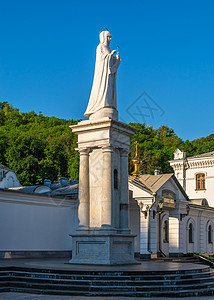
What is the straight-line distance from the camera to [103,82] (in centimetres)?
1706

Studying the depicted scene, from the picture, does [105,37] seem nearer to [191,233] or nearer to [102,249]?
[102,249]

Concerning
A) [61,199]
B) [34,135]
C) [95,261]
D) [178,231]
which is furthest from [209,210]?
[34,135]

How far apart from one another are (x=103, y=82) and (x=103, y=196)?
16.0 feet

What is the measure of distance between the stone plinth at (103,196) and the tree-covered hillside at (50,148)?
29.7 metres

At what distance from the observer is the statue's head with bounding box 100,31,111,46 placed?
17.5 metres

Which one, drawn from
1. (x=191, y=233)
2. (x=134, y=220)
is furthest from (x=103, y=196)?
(x=191, y=233)

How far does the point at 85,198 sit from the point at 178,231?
38.5 ft

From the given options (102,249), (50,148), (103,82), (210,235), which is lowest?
(210,235)

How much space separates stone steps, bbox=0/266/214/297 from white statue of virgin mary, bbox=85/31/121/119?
7315mm

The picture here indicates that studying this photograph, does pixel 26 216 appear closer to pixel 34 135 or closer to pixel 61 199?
pixel 61 199

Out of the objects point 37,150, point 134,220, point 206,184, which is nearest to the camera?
point 134,220

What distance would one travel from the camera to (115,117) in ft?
56.2

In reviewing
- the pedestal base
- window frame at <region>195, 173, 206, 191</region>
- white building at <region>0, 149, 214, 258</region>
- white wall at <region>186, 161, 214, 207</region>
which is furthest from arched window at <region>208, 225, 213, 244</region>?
the pedestal base

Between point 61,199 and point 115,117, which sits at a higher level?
point 115,117
